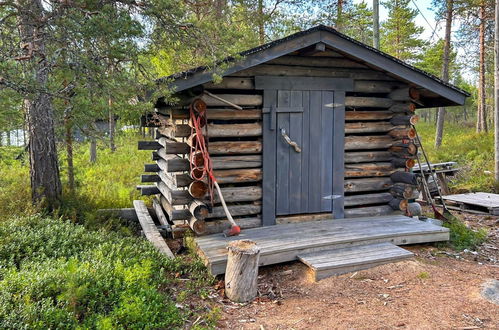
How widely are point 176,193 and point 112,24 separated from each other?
2.94m

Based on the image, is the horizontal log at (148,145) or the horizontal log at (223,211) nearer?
the horizontal log at (223,211)

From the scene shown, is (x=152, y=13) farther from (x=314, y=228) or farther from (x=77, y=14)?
(x=314, y=228)

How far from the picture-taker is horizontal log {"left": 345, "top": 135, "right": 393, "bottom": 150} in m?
7.51

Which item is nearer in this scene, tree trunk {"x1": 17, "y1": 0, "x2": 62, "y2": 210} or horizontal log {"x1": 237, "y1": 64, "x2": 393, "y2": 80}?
tree trunk {"x1": 17, "y1": 0, "x2": 62, "y2": 210}

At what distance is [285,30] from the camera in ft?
57.6

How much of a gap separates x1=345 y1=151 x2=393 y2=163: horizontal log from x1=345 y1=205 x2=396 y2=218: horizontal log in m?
0.93

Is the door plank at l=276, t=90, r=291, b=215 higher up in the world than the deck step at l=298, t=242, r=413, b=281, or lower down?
higher up

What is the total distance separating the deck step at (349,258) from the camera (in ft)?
17.7

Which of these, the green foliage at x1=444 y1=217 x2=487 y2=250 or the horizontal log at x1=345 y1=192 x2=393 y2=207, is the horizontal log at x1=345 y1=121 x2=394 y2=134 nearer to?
the horizontal log at x1=345 y1=192 x2=393 y2=207

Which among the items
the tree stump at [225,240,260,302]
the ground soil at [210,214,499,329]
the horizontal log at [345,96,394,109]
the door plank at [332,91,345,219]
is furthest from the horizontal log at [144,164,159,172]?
the tree stump at [225,240,260,302]

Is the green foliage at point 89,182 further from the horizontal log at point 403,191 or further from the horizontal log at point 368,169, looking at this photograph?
the horizontal log at point 403,191

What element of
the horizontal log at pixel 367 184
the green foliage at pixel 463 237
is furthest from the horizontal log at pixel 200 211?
the green foliage at pixel 463 237

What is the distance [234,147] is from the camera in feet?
22.1

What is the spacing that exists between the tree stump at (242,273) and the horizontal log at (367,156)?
3.43 metres
